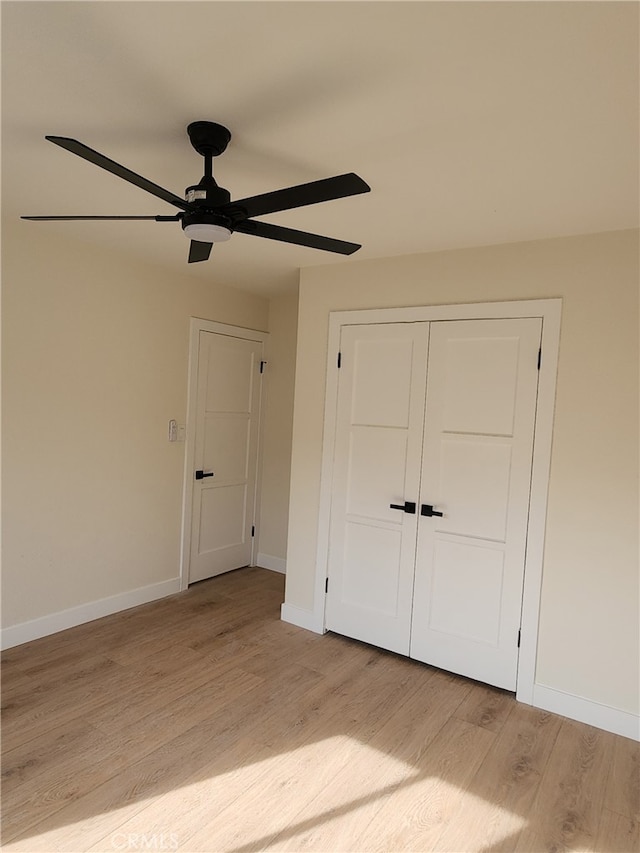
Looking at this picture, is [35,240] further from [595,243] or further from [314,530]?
[595,243]

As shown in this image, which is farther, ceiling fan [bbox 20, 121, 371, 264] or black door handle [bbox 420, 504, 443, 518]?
black door handle [bbox 420, 504, 443, 518]

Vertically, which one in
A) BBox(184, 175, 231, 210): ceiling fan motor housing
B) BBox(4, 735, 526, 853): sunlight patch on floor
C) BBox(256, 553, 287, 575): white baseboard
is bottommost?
BBox(4, 735, 526, 853): sunlight patch on floor

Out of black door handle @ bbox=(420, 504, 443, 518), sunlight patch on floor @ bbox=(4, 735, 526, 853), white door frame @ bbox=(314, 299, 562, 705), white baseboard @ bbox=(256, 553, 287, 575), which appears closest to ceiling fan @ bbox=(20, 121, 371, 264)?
white door frame @ bbox=(314, 299, 562, 705)

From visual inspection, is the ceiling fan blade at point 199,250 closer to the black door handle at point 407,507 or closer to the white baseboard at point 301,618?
the black door handle at point 407,507

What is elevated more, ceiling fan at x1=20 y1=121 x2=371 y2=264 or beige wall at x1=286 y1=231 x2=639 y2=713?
ceiling fan at x1=20 y1=121 x2=371 y2=264

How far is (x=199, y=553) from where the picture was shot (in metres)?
4.32

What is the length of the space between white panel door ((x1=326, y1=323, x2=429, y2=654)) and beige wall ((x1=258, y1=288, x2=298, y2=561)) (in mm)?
1364

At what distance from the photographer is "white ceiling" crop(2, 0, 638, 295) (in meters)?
1.28

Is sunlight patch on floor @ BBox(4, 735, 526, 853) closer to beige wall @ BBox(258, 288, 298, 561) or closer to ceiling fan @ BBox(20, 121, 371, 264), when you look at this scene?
ceiling fan @ BBox(20, 121, 371, 264)

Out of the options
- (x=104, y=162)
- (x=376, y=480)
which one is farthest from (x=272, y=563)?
(x=104, y=162)

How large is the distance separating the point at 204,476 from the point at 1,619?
Answer: 5.58 ft

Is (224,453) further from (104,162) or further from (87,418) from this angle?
(104,162)

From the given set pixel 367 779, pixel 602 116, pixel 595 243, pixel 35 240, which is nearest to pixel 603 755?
pixel 367 779

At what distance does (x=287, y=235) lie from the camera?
1.91 meters
